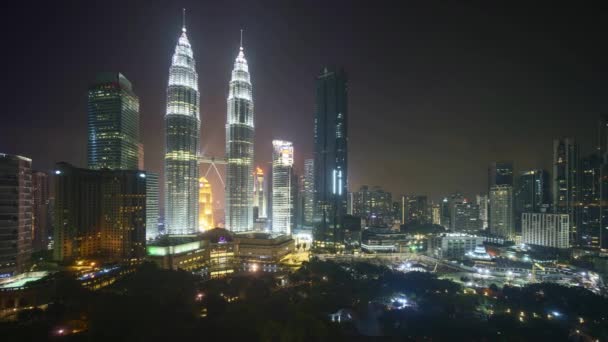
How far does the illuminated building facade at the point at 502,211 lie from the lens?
42438 millimetres

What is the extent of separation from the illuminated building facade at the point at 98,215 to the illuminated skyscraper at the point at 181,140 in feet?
35.2

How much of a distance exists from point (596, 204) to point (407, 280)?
24902 millimetres

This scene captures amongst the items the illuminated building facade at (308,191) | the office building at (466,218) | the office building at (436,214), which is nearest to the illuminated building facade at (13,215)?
the illuminated building facade at (308,191)

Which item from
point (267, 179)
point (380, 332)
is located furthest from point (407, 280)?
point (267, 179)

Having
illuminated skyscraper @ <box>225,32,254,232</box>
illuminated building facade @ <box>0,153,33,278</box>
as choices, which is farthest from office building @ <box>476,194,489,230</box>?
illuminated building facade @ <box>0,153,33,278</box>

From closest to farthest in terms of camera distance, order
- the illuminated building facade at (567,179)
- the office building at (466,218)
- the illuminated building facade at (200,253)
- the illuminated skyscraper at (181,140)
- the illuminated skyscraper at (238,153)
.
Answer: the illuminated building facade at (200,253), the illuminated building facade at (567,179), the illuminated skyscraper at (181,140), the illuminated skyscraper at (238,153), the office building at (466,218)

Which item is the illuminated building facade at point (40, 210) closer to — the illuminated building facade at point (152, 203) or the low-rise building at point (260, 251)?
the illuminated building facade at point (152, 203)

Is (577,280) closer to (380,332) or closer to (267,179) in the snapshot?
(380,332)

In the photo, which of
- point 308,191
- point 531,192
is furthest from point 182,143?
point 531,192

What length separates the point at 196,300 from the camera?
55.1 ft

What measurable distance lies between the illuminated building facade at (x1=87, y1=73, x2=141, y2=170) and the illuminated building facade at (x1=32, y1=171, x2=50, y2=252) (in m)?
3.94

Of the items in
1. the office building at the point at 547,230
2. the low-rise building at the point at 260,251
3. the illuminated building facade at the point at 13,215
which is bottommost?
the low-rise building at the point at 260,251

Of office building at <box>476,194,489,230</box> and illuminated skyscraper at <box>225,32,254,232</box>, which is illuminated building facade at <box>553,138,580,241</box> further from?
illuminated skyscraper at <box>225,32,254,232</box>

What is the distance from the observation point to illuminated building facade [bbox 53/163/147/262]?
75.0 feet
